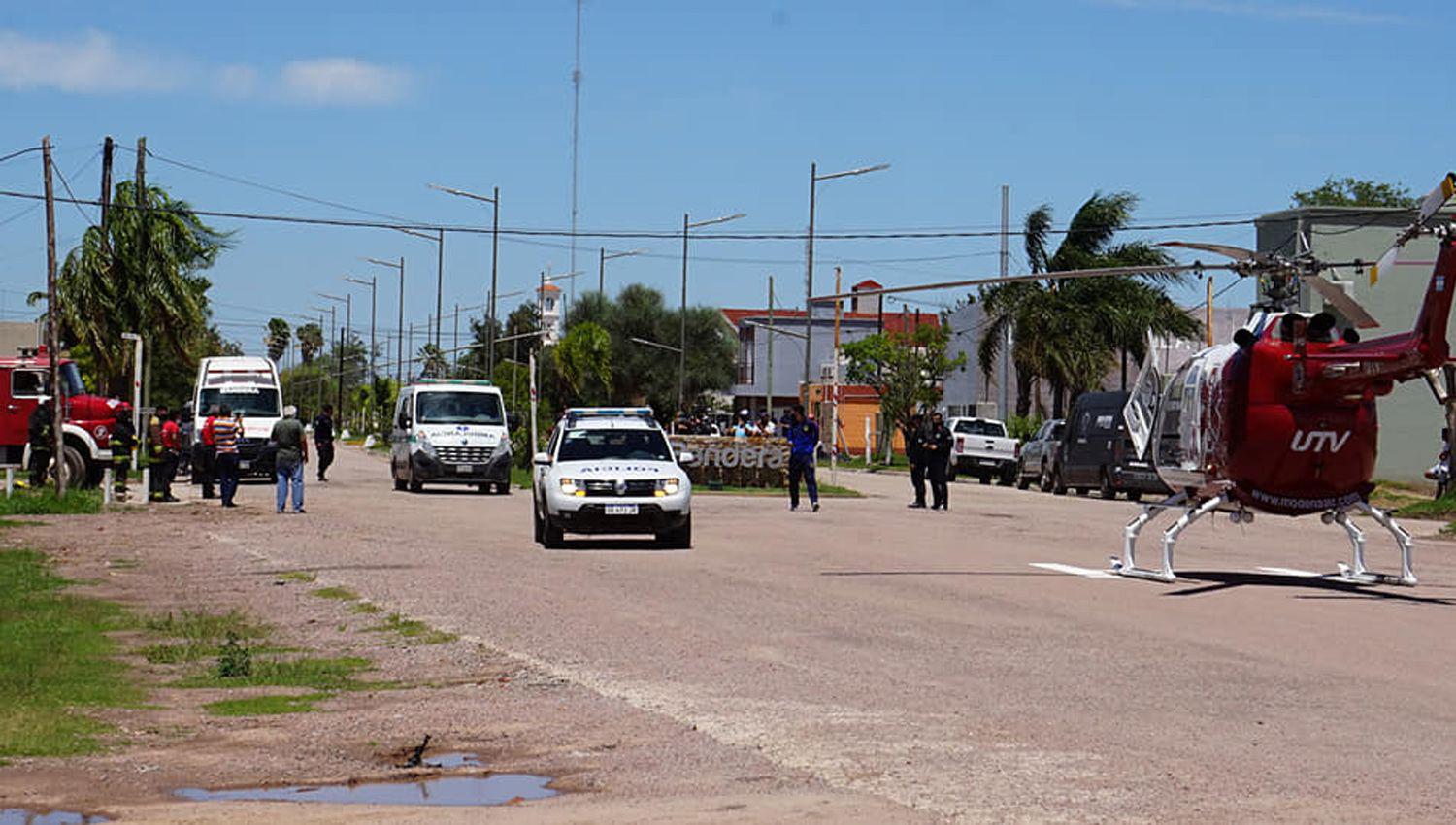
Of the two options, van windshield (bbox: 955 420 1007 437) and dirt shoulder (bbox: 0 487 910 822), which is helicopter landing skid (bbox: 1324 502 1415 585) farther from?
van windshield (bbox: 955 420 1007 437)

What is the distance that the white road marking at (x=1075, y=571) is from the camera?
69.9 feet

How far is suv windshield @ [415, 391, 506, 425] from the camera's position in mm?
41906

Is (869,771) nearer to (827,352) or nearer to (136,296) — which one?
(136,296)

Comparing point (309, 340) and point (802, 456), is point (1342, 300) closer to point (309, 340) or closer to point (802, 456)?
point (802, 456)

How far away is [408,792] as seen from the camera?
8.73 meters

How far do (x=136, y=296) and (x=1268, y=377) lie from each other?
34.5 meters

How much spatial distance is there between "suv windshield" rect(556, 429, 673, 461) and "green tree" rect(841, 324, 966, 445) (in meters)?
47.9

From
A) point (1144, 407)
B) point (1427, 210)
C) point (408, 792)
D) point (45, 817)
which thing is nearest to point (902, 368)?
point (1144, 407)

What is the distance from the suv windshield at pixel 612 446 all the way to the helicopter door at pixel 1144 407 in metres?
5.89

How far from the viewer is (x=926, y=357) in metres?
75.6

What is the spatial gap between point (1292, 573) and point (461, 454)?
22034mm

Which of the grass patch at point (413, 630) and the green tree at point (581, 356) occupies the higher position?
the green tree at point (581, 356)

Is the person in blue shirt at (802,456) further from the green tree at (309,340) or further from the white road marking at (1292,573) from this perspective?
the green tree at (309,340)

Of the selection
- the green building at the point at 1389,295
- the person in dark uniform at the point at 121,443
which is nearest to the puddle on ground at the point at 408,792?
the person in dark uniform at the point at 121,443
